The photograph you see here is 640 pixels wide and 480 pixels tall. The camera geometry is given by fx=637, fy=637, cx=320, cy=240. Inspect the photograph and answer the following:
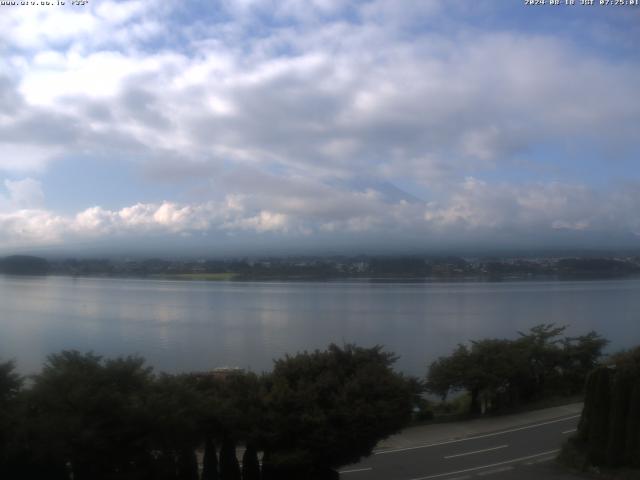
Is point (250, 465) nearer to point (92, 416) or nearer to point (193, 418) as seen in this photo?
point (193, 418)

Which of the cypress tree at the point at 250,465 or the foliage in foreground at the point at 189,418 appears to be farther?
the cypress tree at the point at 250,465

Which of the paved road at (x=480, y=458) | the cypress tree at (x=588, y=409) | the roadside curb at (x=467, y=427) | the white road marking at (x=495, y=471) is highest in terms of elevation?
the cypress tree at (x=588, y=409)

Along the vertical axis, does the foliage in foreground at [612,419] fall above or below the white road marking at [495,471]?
above

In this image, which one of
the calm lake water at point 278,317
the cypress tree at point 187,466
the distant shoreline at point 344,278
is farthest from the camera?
the distant shoreline at point 344,278

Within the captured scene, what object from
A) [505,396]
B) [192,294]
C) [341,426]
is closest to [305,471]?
[341,426]

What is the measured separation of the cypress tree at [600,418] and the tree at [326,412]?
11.5ft

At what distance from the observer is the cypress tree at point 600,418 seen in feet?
37.4

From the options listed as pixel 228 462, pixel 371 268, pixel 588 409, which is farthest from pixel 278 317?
pixel 228 462

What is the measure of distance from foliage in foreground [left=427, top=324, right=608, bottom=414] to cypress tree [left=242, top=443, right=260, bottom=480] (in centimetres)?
1095

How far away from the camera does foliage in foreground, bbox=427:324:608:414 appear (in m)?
20.2

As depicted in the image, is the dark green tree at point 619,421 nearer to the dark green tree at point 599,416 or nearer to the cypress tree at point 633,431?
the cypress tree at point 633,431

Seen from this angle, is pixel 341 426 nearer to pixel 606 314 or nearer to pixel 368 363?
pixel 368 363

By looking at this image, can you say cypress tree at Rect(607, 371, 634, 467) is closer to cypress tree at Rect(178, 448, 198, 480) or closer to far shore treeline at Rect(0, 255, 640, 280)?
cypress tree at Rect(178, 448, 198, 480)

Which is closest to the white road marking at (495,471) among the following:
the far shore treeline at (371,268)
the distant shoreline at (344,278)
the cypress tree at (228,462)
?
the cypress tree at (228,462)
